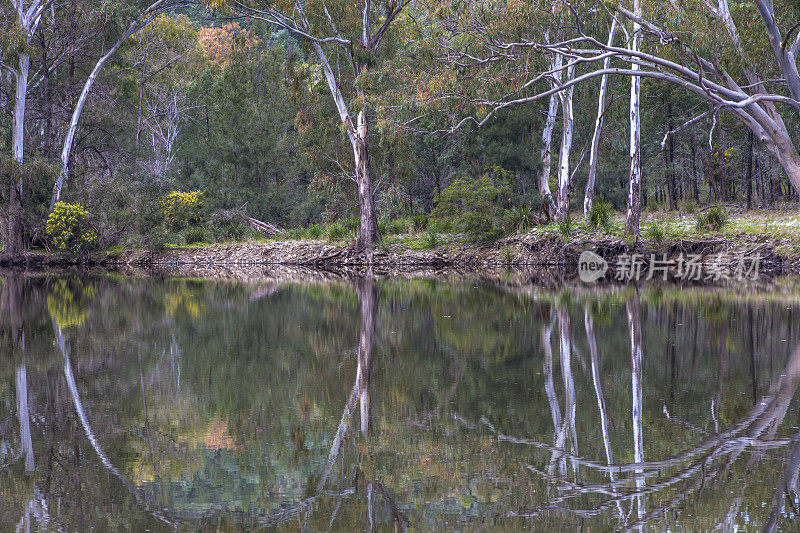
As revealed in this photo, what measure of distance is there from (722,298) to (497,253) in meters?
11.2

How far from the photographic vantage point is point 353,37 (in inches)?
980

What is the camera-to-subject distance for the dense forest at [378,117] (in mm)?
17578

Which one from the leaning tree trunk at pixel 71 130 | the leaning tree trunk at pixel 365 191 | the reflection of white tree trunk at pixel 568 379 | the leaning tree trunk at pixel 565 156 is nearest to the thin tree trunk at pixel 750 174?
the leaning tree trunk at pixel 565 156

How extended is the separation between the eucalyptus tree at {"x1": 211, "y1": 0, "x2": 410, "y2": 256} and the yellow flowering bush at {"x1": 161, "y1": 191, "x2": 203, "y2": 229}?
23.7 feet

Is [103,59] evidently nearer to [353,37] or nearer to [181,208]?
[181,208]

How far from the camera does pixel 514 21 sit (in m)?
16.8

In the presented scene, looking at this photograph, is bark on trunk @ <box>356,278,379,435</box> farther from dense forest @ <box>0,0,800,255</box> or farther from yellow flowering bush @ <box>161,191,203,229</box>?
yellow flowering bush @ <box>161,191,203,229</box>

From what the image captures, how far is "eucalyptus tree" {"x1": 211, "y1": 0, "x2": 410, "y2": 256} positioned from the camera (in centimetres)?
2367

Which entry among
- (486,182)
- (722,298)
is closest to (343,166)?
(486,182)

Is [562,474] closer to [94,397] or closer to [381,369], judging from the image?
[381,369]

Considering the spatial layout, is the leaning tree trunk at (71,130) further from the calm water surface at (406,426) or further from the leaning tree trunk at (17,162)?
the calm water surface at (406,426)

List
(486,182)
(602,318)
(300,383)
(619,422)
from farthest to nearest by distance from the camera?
(486,182), (602,318), (300,383), (619,422)

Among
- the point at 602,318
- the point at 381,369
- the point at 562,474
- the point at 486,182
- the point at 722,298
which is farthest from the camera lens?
the point at 486,182

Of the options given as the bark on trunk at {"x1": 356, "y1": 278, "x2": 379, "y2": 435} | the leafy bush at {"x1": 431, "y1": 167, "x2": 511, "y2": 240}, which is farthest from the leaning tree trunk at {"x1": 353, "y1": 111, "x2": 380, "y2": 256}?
the bark on trunk at {"x1": 356, "y1": 278, "x2": 379, "y2": 435}
